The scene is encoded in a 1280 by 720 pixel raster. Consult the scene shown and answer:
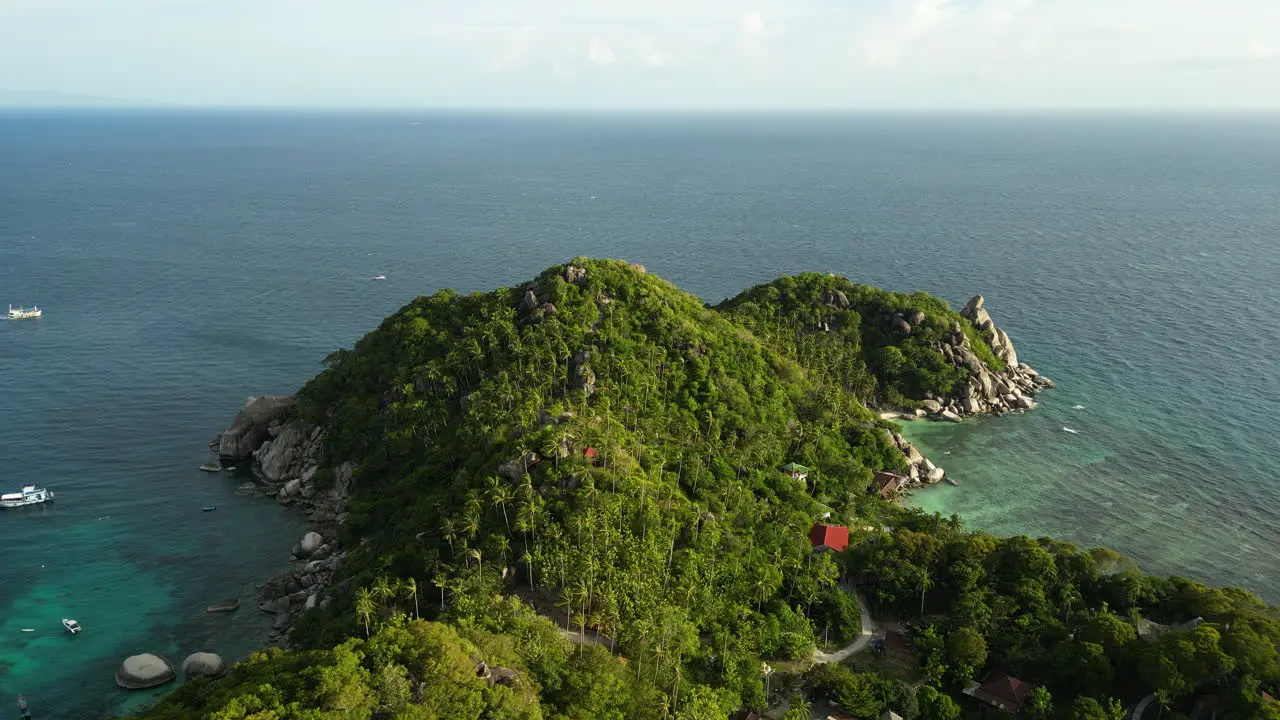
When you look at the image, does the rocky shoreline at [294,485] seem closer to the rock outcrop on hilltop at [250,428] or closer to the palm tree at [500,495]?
the rock outcrop on hilltop at [250,428]

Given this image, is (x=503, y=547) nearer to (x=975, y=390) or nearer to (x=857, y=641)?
(x=857, y=641)

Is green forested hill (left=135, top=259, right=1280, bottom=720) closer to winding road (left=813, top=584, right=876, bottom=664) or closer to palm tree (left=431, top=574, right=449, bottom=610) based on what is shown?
palm tree (left=431, top=574, right=449, bottom=610)

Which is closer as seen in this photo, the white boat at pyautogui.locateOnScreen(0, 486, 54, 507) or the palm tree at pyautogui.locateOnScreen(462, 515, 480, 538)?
the palm tree at pyautogui.locateOnScreen(462, 515, 480, 538)

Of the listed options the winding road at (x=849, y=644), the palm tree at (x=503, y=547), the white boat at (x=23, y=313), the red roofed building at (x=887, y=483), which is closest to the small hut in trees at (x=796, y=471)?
the red roofed building at (x=887, y=483)

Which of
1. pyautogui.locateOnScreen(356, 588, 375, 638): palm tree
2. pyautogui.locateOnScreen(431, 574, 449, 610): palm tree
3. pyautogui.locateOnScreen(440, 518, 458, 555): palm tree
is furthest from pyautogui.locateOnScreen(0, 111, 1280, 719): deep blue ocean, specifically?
pyautogui.locateOnScreen(440, 518, 458, 555): palm tree

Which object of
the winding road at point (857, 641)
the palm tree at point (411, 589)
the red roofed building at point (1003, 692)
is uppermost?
the palm tree at point (411, 589)

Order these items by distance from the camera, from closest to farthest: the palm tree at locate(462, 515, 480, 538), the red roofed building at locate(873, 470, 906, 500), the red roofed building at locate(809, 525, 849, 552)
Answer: the palm tree at locate(462, 515, 480, 538) < the red roofed building at locate(809, 525, 849, 552) < the red roofed building at locate(873, 470, 906, 500)
